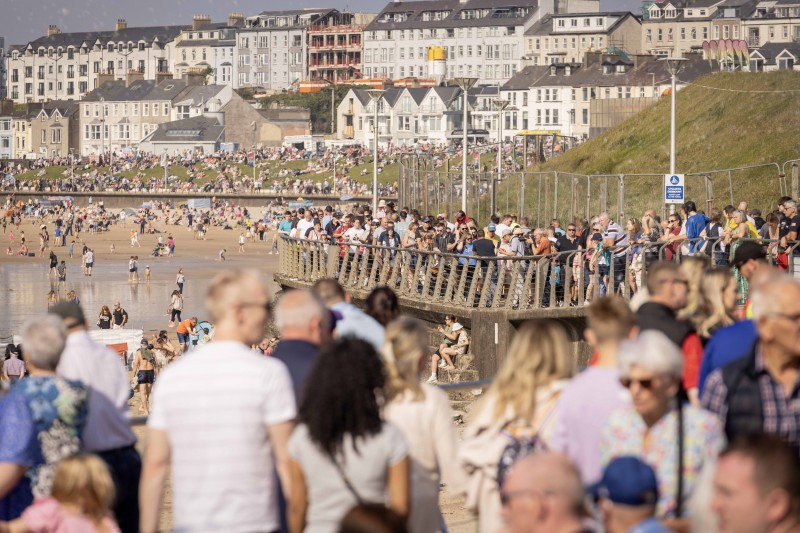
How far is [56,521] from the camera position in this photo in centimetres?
539

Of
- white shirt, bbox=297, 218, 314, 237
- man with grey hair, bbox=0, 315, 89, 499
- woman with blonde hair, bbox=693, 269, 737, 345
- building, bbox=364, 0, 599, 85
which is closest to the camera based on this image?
man with grey hair, bbox=0, 315, 89, 499

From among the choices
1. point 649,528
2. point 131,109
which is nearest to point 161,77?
point 131,109

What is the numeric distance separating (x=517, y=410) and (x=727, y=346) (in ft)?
3.51

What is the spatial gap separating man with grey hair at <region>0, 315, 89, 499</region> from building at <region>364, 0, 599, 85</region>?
149m

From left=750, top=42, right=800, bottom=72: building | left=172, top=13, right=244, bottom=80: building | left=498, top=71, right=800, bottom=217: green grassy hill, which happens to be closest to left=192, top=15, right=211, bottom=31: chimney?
left=172, top=13, right=244, bottom=80: building

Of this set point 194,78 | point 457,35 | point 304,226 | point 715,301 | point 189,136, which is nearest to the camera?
point 715,301

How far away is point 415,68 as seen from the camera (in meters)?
166

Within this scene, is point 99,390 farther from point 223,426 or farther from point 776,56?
point 776,56

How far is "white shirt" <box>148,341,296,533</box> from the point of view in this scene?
534 centimetres

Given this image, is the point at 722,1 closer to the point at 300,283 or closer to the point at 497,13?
the point at 497,13

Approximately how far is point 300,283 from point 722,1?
392 feet

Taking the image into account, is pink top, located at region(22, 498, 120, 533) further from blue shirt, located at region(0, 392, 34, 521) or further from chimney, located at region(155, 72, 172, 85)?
chimney, located at region(155, 72, 172, 85)

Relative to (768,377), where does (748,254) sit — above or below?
above

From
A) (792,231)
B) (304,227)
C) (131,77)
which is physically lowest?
(792,231)
